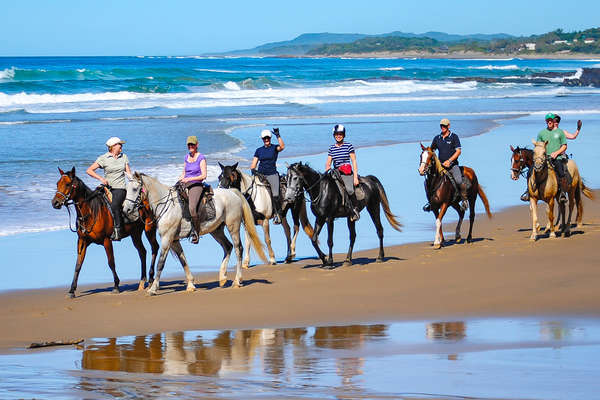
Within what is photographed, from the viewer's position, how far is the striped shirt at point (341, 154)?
547 inches

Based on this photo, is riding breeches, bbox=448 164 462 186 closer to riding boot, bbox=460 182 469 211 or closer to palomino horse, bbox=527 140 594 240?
riding boot, bbox=460 182 469 211

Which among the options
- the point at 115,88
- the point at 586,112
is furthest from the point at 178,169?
the point at 115,88

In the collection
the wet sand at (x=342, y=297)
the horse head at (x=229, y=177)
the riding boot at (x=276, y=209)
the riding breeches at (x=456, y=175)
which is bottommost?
the wet sand at (x=342, y=297)

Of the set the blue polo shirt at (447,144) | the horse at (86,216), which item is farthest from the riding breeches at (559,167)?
the horse at (86,216)

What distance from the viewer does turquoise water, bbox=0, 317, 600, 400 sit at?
22.8 feet

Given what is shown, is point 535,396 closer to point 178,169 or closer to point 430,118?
point 178,169

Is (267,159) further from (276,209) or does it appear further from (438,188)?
(438,188)

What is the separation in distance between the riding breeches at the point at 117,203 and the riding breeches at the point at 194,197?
0.93 meters

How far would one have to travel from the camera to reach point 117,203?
40.1ft

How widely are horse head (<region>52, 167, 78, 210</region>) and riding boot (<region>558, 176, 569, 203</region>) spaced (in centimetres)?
838

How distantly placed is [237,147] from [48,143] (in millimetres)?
6973

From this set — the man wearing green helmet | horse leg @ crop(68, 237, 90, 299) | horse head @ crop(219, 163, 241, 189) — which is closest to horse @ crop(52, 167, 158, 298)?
horse leg @ crop(68, 237, 90, 299)

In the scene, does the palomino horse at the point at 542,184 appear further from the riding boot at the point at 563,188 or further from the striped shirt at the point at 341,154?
the striped shirt at the point at 341,154

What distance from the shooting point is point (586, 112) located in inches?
1797
